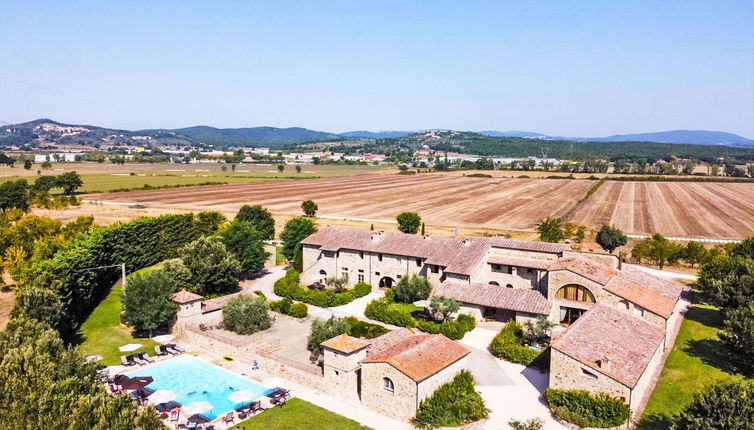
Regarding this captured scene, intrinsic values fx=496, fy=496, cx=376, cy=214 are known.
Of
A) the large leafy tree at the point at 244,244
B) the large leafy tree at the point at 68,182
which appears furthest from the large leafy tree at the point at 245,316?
the large leafy tree at the point at 68,182

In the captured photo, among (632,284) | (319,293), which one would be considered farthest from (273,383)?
(632,284)

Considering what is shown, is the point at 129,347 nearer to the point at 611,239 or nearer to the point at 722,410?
the point at 722,410

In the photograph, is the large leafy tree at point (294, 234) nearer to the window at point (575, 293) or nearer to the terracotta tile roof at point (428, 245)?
the terracotta tile roof at point (428, 245)

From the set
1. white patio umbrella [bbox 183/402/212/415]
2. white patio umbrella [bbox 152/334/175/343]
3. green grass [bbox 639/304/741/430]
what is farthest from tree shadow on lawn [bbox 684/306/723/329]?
white patio umbrella [bbox 152/334/175/343]

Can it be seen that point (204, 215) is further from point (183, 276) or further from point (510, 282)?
point (510, 282)

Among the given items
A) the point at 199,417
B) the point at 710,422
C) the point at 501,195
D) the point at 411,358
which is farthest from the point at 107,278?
the point at 501,195

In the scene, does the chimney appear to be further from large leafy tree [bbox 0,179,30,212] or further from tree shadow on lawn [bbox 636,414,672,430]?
large leafy tree [bbox 0,179,30,212]
